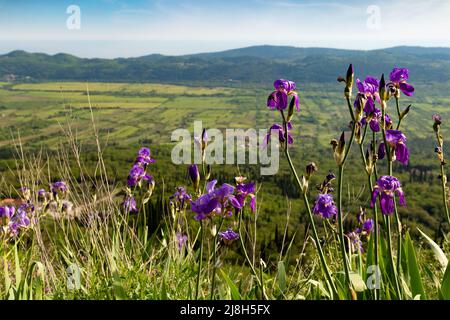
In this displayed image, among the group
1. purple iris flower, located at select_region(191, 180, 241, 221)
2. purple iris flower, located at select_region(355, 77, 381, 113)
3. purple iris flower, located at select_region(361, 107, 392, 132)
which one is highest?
purple iris flower, located at select_region(355, 77, 381, 113)

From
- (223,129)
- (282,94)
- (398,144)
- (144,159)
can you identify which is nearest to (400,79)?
(398,144)

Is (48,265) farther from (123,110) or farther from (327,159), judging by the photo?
(123,110)

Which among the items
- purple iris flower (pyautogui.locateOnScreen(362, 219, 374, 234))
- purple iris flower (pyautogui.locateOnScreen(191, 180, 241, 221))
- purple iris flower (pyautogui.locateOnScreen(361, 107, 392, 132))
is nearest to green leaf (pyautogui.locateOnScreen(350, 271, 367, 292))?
purple iris flower (pyautogui.locateOnScreen(191, 180, 241, 221))

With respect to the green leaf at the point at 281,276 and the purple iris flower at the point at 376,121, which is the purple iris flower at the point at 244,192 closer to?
the green leaf at the point at 281,276

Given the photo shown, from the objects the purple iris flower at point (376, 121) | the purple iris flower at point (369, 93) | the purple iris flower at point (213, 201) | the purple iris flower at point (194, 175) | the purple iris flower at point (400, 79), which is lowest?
the purple iris flower at point (213, 201)

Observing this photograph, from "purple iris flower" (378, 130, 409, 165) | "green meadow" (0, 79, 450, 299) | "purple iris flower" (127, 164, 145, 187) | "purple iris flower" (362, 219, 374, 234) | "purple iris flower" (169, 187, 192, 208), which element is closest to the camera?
"purple iris flower" (378, 130, 409, 165)

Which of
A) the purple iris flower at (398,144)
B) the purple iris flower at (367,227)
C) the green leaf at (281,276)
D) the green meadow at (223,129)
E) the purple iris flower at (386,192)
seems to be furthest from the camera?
the green meadow at (223,129)

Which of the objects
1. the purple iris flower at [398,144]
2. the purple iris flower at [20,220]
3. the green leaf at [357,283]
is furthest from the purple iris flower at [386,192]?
the purple iris flower at [20,220]

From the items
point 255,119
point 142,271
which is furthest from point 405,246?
point 255,119

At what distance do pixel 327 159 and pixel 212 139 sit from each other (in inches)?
3047

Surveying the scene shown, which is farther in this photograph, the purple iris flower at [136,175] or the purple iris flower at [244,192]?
the purple iris flower at [136,175]

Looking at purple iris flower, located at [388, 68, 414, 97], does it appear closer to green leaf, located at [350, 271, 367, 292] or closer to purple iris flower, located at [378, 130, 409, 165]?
purple iris flower, located at [378, 130, 409, 165]

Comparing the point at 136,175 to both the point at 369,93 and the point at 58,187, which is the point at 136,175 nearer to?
the point at 58,187

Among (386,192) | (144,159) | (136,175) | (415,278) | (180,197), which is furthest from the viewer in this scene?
(144,159)
